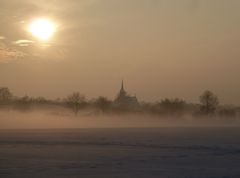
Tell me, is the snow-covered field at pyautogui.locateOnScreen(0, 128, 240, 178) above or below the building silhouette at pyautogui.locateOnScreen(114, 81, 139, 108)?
below

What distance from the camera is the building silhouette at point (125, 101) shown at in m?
151

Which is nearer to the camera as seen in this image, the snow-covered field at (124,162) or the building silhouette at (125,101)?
the snow-covered field at (124,162)

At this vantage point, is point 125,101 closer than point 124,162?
No

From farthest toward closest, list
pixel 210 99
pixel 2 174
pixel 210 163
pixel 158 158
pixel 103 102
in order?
pixel 103 102, pixel 210 99, pixel 158 158, pixel 210 163, pixel 2 174

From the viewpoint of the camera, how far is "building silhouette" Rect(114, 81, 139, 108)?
151m

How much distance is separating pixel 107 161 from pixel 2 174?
20.3 ft

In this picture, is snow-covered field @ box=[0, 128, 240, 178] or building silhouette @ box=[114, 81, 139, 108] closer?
snow-covered field @ box=[0, 128, 240, 178]

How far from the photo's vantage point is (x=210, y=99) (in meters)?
128

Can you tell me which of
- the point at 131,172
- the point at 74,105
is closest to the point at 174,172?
the point at 131,172

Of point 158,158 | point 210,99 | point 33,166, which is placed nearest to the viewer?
point 33,166

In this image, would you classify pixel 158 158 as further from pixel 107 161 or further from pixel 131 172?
pixel 131 172

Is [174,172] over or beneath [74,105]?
beneath

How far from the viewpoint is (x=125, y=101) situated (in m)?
152

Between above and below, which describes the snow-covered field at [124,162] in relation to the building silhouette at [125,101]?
below
